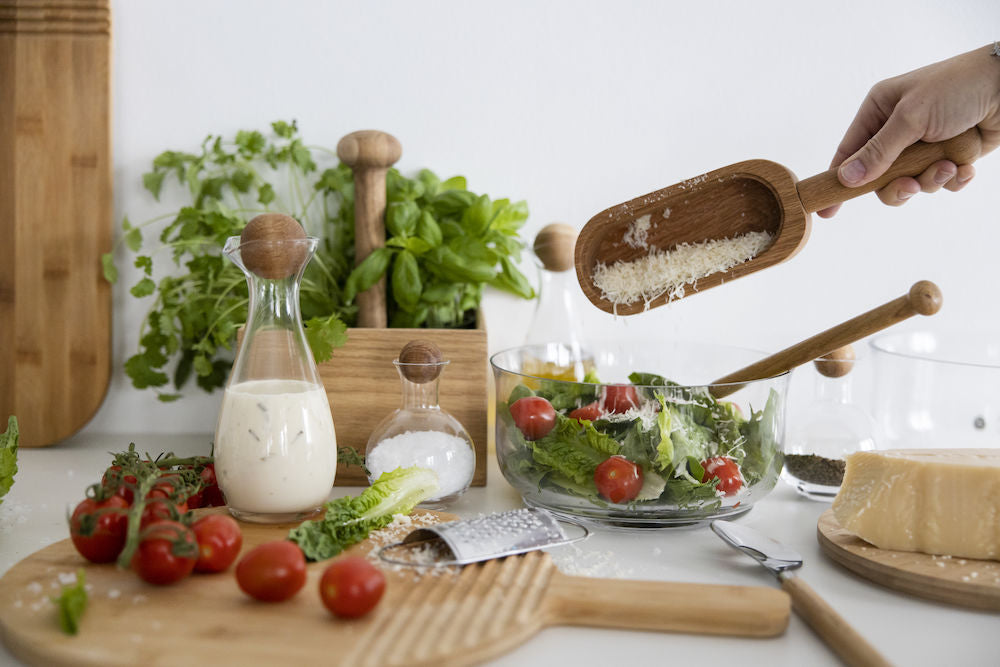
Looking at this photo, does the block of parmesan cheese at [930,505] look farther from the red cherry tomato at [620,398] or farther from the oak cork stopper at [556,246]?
the oak cork stopper at [556,246]

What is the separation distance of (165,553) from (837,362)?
894 mm

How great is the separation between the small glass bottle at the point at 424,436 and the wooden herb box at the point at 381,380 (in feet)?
0.28

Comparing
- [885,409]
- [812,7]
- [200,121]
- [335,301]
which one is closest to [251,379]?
[335,301]

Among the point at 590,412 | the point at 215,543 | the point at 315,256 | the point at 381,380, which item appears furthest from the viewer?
the point at 315,256

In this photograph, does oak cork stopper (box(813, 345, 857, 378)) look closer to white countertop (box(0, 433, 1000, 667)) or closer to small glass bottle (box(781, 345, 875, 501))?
small glass bottle (box(781, 345, 875, 501))

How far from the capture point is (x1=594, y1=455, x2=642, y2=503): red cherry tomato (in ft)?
3.12

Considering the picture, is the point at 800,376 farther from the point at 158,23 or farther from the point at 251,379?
the point at 158,23

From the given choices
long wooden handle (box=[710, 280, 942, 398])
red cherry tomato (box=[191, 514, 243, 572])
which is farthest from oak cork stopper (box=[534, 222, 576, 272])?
red cherry tomato (box=[191, 514, 243, 572])

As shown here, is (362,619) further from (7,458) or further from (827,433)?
(827,433)

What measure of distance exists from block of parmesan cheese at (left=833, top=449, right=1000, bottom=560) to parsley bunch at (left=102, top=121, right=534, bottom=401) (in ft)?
1.96

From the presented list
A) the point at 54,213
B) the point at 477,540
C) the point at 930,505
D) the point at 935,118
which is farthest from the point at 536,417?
the point at 54,213

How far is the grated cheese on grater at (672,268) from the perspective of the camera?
1.06 m

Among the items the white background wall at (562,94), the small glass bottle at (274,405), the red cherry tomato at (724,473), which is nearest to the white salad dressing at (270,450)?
the small glass bottle at (274,405)

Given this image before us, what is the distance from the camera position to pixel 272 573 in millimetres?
737
